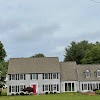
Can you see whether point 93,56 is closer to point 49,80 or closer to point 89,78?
point 89,78

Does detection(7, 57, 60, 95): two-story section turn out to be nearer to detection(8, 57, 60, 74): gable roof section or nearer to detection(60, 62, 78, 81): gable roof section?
detection(8, 57, 60, 74): gable roof section

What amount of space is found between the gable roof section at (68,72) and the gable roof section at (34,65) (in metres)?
2.10

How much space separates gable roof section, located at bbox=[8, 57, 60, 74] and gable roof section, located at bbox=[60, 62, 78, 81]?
82.8 inches

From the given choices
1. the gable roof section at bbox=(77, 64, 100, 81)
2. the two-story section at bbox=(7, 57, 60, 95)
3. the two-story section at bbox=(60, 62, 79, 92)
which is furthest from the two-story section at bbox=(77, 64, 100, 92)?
the two-story section at bbox=(7, 57, 60, 95)

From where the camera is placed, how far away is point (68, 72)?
7481 centimetres

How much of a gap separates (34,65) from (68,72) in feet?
25.5

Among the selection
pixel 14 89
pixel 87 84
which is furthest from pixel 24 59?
pixel 87 84

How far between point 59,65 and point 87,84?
7.65m

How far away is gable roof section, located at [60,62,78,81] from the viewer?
7356 cm

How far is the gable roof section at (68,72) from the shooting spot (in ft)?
241

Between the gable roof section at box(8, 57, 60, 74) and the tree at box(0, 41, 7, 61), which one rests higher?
the tree at box(0, 41, 7, 61)

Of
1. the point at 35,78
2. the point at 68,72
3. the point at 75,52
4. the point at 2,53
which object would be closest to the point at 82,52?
the point at 75,52

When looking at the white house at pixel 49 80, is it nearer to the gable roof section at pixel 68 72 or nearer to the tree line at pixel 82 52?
the gable roof section at pixel 68 72

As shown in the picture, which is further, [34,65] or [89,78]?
[34,65]
